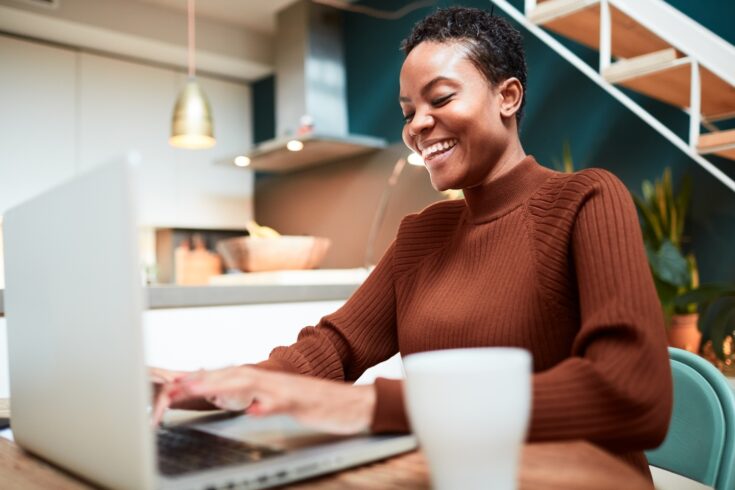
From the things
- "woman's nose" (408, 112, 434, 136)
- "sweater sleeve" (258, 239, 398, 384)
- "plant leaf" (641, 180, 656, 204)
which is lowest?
"sweater sleeve" (258, 239, 398, 384)

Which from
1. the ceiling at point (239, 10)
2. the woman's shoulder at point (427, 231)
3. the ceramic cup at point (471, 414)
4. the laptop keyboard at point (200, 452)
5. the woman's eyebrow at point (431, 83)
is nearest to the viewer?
the ceramic cup at point (471, 414)

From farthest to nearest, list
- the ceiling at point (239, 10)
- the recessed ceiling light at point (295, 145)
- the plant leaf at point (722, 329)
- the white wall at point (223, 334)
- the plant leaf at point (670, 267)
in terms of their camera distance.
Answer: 1. the ceiling at point (239, 10)
2. the recessed ceiling light at point (295, 145)
3. the plant leaf at point (670, 267)
4. the plant leaf at point (722, 329)
5. the white wall at point (223, 334)

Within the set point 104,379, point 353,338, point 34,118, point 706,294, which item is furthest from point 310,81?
point 104,379

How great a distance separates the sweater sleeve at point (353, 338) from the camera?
39.9 inches

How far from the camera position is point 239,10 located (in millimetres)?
4258

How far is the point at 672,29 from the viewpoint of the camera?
2270 mm

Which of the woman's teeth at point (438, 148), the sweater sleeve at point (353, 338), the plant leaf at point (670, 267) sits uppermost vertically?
the woman's teeth at point (438, 148)

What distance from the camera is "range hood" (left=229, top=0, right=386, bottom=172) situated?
13.1 ft

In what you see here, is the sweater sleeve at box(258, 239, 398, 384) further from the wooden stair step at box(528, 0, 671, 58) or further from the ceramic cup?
the wooden stair step at box(528, 0, 671, 58)

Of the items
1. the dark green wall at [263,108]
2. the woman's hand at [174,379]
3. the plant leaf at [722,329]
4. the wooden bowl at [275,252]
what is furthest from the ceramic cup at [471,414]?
the dark green wall at [263,108]

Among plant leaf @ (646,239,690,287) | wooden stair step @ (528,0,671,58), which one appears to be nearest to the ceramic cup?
plant leaf @ (646,239,690,287)

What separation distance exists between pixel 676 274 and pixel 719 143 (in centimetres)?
43

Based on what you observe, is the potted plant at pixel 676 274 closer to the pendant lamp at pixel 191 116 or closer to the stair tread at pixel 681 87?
the stair tread at pixel 681 87

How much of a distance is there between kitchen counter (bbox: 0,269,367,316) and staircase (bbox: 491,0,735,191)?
114 cm
